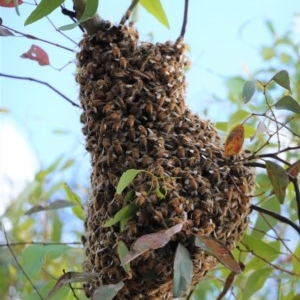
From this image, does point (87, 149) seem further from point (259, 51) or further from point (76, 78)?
point (259, 51)

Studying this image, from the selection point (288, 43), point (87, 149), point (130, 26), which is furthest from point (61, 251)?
point (288, 43)

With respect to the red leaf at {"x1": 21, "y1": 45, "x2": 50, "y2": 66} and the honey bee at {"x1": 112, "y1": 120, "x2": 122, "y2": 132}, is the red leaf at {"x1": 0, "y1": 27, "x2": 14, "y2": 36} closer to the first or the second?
the red leaf at {"x1": 21, "y1": 45, "x2": 50, "y2": 66}

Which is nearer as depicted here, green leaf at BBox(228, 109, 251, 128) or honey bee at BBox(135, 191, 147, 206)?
honey bee at BBox(135, 191, 147, 206)

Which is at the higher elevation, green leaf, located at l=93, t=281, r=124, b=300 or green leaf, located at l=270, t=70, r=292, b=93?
green leaf, located at l=270, t=70, r=292, b=93

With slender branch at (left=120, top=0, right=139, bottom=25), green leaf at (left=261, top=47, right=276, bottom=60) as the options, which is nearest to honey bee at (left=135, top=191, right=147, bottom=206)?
slender branch at (left=120, top=0, right=139, bottom=25)

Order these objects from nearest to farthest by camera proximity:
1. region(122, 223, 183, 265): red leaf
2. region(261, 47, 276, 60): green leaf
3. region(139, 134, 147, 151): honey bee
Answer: region(122, 223, 183, 265): red leaf < region(139, 134, 147, 151): honey bee < region(261, 47, 276, 60): green leaf

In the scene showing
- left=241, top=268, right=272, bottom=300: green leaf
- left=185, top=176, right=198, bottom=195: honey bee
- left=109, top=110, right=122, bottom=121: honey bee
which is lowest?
left=241, top=268, right=272, bottom=300: green leaf

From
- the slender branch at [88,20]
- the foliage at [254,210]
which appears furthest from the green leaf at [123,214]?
the slender branch at [88,20]

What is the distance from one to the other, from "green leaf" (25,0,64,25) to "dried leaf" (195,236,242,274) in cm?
27

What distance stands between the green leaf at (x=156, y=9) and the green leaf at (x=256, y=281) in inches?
12.9

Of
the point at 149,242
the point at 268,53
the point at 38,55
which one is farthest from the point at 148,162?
the point at 268,53

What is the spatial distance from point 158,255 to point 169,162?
0.31 feet

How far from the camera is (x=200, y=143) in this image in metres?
0.75

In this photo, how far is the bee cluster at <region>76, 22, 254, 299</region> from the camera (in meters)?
0.70
